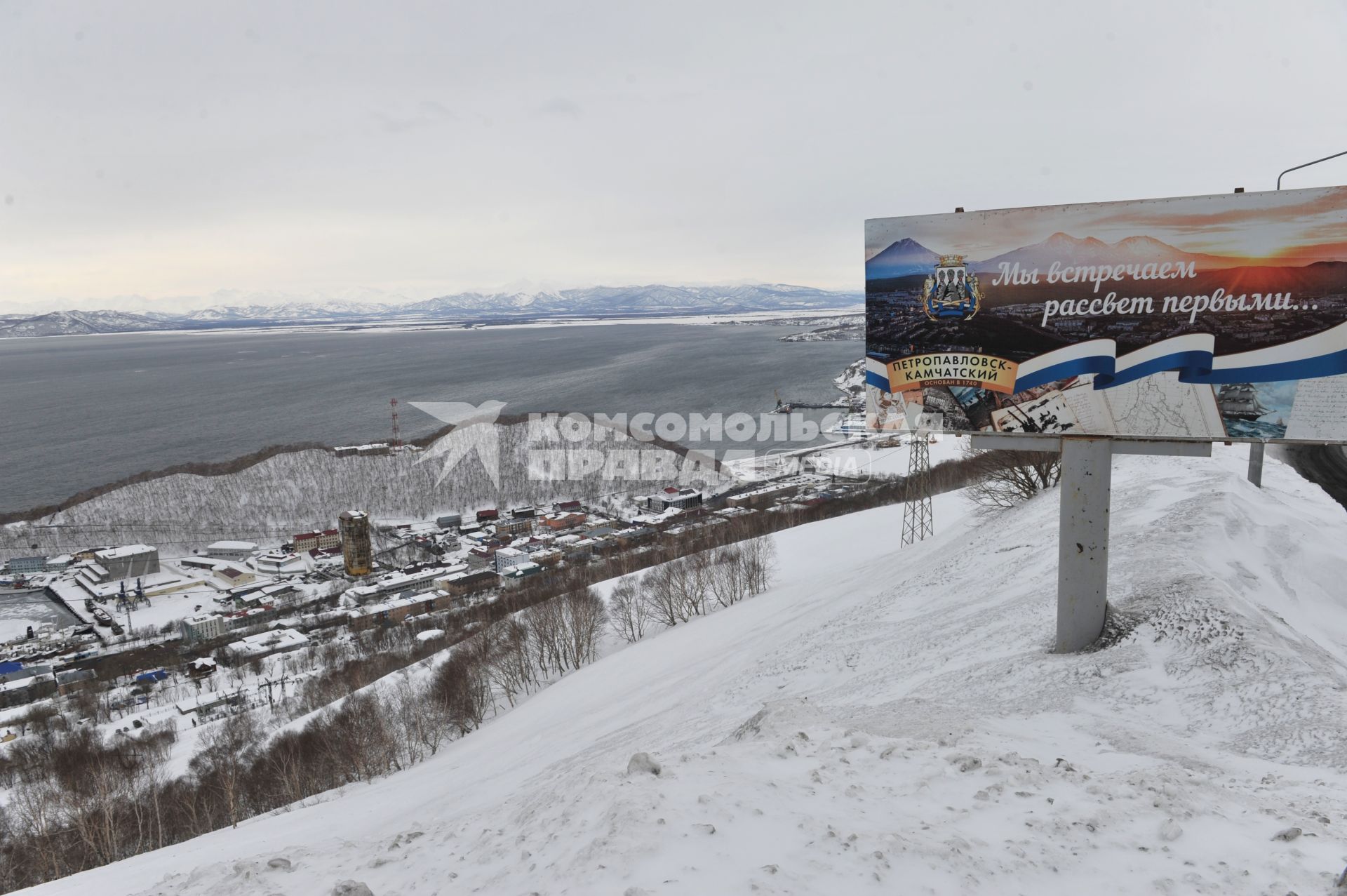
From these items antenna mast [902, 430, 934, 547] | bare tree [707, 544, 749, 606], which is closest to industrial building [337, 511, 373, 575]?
bare tree [707, 544, 749, 606]

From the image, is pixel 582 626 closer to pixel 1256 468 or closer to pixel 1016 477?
pixel 1016 477

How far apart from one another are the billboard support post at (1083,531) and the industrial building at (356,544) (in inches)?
1708

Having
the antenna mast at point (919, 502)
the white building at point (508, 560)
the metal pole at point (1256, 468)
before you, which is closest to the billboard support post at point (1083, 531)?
the metal pole at point (1256, 468)

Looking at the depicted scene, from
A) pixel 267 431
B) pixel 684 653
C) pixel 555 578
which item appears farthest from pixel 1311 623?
pixel 267 431

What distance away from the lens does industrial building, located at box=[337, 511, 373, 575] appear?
4444cm

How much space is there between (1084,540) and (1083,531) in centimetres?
9

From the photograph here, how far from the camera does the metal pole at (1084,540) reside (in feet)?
23.6

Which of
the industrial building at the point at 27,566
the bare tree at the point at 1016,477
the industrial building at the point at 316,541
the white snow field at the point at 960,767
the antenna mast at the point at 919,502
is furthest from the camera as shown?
the industrial building at the point at 316,541

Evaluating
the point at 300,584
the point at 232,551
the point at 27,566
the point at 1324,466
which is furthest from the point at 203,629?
the point at 1324,466

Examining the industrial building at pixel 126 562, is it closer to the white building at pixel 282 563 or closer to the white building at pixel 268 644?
the white building at pixel 282 563

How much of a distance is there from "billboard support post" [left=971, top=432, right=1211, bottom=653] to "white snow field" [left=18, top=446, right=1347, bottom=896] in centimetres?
32

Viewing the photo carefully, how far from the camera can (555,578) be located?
119ft

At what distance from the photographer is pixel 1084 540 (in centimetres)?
725

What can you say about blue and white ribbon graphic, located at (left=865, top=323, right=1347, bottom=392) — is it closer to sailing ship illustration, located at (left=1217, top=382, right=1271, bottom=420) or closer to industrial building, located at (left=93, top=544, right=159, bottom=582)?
sailing ship illustration, located at (left=1217, top=382, right=1271, bottom=420)
